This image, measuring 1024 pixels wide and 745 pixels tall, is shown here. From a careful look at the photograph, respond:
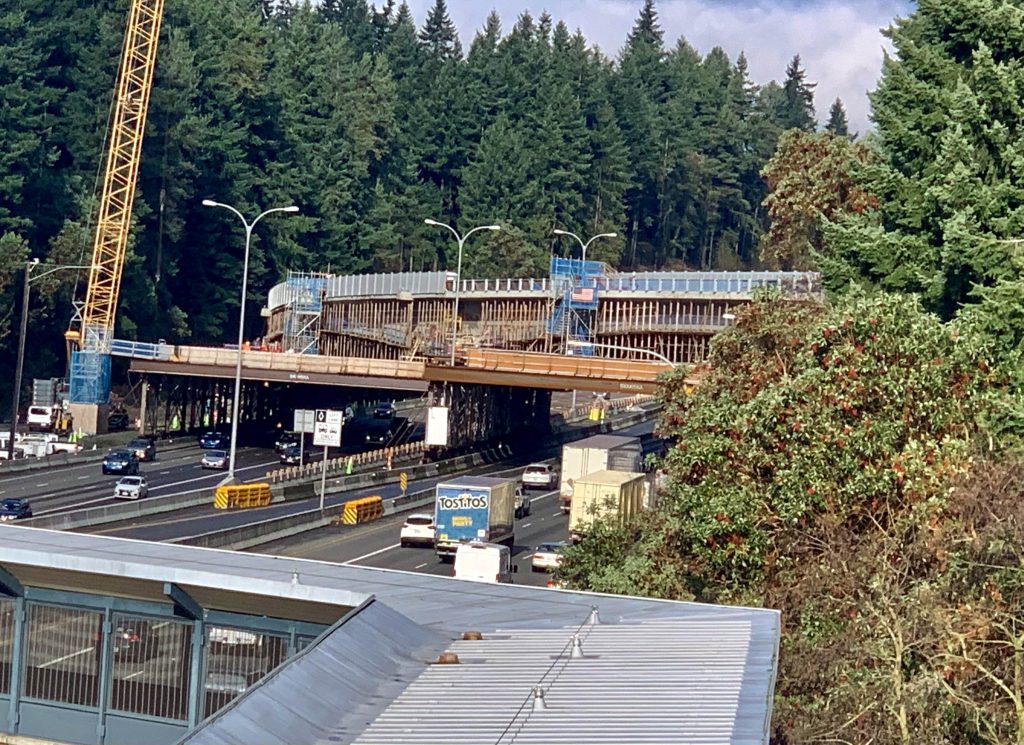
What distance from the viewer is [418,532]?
6512 cm

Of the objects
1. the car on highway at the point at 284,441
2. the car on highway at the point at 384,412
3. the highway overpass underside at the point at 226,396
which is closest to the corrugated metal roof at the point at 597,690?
the highway overpass underside at the point at 226,396

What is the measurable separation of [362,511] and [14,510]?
1507 cm

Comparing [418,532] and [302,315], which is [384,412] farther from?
[418,532]

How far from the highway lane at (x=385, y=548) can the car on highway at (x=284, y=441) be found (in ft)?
79.5

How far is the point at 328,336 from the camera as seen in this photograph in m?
146

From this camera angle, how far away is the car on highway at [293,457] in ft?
308

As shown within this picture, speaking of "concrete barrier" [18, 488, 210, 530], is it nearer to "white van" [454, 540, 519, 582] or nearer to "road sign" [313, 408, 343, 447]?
"road sign" [313, 408, 343, 447]

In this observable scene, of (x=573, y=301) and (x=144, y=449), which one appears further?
(x=573, y=301)

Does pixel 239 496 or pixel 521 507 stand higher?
pixel 239 496

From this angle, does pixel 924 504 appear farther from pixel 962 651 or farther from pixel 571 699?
pixel 571 699

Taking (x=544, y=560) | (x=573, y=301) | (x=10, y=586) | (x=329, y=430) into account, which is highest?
(x=573, y=301)

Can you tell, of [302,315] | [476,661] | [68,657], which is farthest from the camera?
[302,315]

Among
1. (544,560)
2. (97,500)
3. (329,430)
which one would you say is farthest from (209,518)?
(544,560)

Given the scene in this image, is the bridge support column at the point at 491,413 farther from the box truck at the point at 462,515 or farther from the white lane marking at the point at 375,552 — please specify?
the box truck at the point at 462,515
